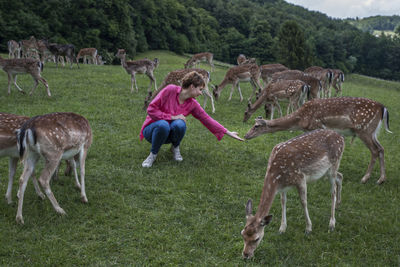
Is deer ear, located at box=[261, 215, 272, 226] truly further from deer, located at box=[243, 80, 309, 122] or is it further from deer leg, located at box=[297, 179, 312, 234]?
deer, located at box=[243, 80, 309, 122]

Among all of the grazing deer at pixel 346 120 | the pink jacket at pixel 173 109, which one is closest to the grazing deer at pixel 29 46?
the pink jacket at pixel 173 109

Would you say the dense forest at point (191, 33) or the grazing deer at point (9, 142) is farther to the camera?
the dense forest at point (191, 33)

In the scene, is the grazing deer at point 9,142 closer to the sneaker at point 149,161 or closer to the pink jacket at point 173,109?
the sneaker at point 149,161

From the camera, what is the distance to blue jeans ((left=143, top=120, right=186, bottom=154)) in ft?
19.2

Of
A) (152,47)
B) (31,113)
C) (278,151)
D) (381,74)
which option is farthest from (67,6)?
(381,74)

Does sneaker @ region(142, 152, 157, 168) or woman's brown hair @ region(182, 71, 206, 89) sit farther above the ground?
woman's brown hair @ region(182, 71, 206, 89)

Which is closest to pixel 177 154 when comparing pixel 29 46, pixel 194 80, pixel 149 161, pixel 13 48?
pixel 149 161

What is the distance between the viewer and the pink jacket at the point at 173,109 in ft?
19.3

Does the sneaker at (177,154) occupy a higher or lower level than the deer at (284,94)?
lower

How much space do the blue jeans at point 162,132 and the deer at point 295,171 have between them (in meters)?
2.14

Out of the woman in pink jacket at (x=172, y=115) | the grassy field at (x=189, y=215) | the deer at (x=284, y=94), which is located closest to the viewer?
the grassy field at (x=189, y=215)

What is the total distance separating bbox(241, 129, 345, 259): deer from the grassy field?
0.95ft

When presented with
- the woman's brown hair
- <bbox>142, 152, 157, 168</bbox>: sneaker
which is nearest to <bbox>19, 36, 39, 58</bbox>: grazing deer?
<bbox>142, 152, 157, 168</bbox>: sneaker

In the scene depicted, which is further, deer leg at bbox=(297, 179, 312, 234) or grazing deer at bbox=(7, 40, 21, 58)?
grazing deer at bbox=(7, 40, 21, 58)
